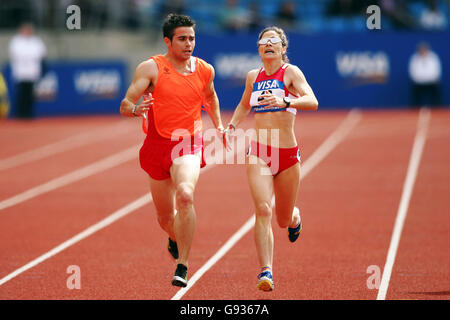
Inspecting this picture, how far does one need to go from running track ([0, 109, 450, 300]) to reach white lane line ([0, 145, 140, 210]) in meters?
0.02

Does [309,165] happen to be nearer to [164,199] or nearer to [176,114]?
[164,199]

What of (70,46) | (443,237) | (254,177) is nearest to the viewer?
(254,177)

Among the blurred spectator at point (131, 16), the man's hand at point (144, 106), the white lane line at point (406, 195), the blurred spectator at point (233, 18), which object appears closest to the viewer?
the man's hand at point (144, 106)

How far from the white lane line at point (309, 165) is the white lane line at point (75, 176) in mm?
3567

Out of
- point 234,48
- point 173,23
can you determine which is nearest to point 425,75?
point 234,48

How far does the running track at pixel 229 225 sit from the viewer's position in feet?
24.6

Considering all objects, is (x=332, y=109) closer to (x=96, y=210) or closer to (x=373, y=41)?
(x=373, y=41)

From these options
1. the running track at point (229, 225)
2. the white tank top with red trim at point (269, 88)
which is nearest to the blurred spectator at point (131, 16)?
the running track at point (229, 225)

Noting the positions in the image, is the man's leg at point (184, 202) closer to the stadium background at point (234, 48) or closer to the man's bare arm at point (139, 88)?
A: the man's bare arm at point (139, 88)

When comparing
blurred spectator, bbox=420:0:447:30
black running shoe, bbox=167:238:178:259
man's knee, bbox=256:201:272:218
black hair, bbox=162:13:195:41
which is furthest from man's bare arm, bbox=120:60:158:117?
blurred spectator, bbox=420:0:447:30

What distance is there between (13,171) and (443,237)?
26.8 ft

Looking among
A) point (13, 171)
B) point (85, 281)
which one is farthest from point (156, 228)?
point (13, 171)

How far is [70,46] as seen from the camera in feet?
80.2

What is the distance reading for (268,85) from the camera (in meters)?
6.53
